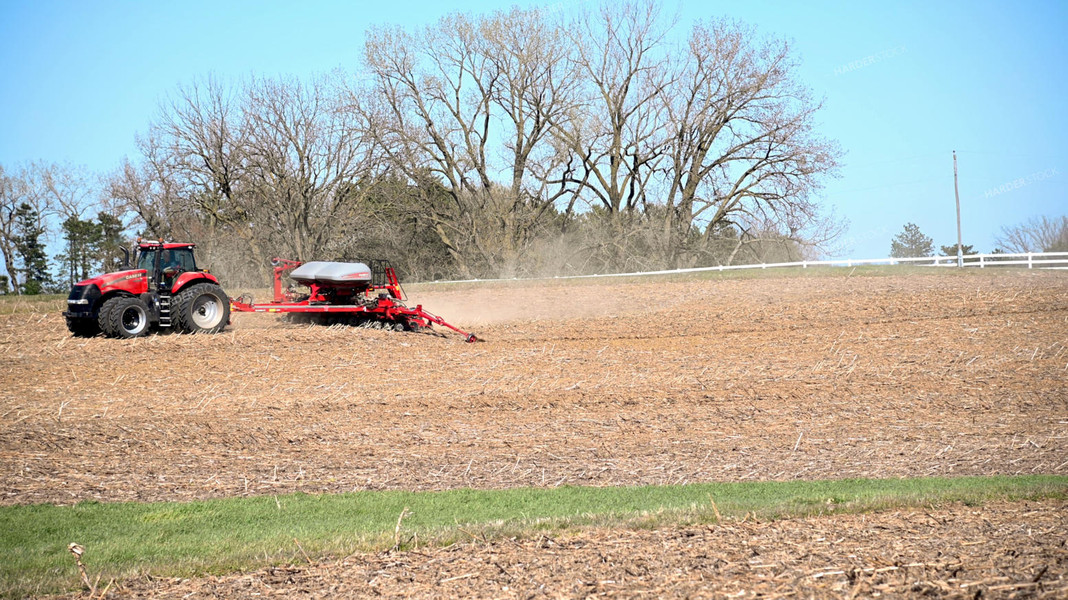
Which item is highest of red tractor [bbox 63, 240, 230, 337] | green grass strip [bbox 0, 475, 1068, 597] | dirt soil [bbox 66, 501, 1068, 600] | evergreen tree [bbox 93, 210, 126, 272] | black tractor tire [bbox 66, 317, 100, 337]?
evergreen tree [bbox 93, 210, 126, 272]

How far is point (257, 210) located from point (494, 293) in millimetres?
17358

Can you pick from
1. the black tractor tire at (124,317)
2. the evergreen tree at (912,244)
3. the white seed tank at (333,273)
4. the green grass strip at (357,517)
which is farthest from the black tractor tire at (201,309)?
the evergreen tree at (912,244)

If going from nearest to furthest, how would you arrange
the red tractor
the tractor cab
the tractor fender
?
1. the red tractor
2. the tractor cab
3. the tractor fender

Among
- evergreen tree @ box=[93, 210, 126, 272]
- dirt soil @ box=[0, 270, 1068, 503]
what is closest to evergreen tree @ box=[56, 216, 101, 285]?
evergreen tree @ box=[93, 210, 126, 272]

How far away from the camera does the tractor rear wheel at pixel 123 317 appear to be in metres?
19.2

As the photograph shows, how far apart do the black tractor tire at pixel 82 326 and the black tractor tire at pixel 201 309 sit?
189 centimetres

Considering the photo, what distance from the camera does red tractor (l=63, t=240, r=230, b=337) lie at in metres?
19.4

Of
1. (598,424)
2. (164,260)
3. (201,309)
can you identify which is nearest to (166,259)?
(164,260)

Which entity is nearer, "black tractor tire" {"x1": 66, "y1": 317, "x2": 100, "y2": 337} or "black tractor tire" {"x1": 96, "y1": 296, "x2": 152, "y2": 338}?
"black tractor tire" {"x1": 96, "y1": 296, "x2": 152, "y2": 338}

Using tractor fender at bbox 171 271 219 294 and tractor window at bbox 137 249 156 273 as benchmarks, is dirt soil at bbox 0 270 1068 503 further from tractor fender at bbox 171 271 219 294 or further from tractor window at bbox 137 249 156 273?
tractor window at bbox 137 249 156 273

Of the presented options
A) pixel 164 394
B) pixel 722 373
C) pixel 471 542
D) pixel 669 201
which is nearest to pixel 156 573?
pixel 471 542

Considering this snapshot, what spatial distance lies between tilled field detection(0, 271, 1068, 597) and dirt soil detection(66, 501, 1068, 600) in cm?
3

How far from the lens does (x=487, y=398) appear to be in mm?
14461

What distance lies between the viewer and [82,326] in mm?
20156
